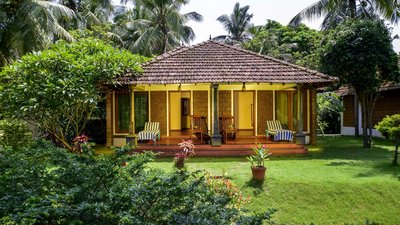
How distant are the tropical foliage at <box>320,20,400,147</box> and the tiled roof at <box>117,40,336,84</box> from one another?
56.9 inches

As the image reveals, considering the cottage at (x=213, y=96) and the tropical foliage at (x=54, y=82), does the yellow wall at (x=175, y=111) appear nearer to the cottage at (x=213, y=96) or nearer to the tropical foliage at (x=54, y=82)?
the cottage at (x=213, y=96)

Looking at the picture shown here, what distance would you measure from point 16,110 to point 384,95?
56.2 ft

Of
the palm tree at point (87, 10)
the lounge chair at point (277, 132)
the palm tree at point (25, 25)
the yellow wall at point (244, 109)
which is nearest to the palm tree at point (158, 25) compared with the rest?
the palm tree at point (87, 10)

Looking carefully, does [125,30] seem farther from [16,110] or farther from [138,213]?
[138,213]

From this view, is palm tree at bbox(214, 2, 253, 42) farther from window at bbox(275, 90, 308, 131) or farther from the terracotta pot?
the terracotta pot

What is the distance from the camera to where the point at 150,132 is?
45.8 ft

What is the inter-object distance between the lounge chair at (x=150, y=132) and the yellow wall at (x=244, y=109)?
379 cm

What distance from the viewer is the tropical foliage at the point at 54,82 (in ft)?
39.0

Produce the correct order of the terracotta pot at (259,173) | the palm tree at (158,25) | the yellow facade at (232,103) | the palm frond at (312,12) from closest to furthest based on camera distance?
the terracotta pot at (259,173), the yellow facade at (232,103), the palm frond at (312,12), the palm tree at (158,25)

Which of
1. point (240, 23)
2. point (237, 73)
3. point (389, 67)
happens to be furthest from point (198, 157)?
point (240, 23)

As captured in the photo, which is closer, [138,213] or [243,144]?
[138,213]

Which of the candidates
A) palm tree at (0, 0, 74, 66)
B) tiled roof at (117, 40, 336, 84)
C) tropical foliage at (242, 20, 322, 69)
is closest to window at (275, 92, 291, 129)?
tiled roof at (117, 40, 336, 84)

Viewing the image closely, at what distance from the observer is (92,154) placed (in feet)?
13.1

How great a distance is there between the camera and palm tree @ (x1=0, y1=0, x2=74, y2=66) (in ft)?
53.8
